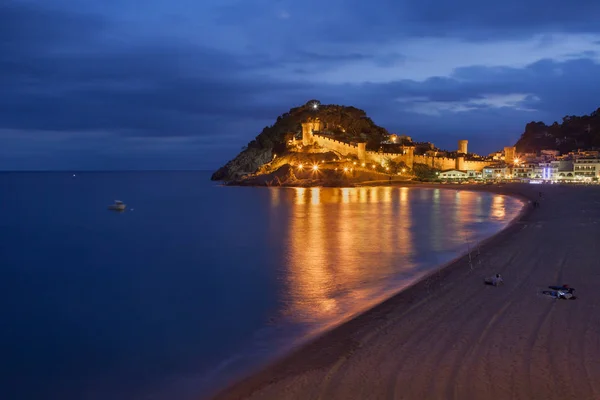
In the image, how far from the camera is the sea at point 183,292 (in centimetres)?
695

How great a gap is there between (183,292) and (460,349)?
24.7 feet

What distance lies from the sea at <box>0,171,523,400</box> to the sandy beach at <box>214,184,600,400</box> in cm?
92

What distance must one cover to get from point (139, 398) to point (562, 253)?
10727mm

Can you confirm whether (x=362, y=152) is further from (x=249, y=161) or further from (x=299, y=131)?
(x=249, y=161)

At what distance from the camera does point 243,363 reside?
22.8ft

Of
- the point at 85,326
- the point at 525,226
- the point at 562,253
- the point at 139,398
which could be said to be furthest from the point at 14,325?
the point at 525,226

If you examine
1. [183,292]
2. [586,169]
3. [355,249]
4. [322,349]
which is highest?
[586,169]

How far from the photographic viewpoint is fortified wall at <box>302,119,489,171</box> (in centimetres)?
7138

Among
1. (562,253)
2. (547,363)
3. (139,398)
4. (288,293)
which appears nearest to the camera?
(547,363)

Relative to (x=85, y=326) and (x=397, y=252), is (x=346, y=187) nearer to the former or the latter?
(x=397, y=252)

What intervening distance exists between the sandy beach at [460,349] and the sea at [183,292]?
92cm

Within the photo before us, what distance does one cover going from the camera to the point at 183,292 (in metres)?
11.8

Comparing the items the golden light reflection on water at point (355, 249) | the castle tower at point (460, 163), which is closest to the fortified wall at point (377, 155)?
the castle tower at point (460, 163)

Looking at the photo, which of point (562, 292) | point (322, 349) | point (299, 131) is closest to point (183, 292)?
point (322, 349)
